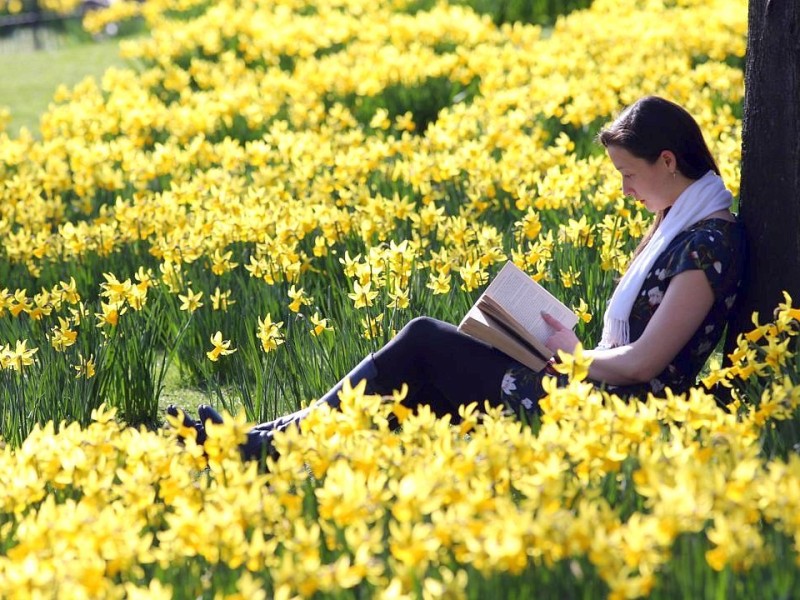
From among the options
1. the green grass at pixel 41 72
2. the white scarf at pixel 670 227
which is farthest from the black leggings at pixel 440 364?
the green grass at pixel 41 72

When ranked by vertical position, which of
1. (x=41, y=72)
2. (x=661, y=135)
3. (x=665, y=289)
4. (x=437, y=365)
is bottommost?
(x=41, y=72)

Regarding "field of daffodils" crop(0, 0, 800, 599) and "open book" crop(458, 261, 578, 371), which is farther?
"open book" crop(458, 261, 578, 371)

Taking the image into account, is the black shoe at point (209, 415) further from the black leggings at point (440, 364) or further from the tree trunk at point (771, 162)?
the tree trunk at point (771, 162)

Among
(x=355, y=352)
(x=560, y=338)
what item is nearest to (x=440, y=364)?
(x=560, y=338)

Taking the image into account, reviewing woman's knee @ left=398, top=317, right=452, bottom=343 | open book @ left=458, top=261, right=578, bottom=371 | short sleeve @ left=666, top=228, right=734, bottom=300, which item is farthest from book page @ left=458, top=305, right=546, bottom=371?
short sleeve @ left=666, top=228, right=734, bottom=300

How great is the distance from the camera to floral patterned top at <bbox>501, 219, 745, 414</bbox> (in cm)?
349

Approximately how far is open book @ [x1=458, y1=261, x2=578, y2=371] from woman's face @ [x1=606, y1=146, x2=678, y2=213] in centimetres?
42

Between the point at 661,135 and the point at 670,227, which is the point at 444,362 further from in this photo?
the point at 661,135

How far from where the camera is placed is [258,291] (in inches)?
183

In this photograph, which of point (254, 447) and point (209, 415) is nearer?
point (254, 447)

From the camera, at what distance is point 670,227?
358 cm

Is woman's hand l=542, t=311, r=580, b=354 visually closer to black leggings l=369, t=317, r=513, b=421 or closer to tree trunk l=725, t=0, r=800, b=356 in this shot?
black leggings l=369, t=317, r=513, b=421

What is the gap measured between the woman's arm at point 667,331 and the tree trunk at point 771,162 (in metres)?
0.37

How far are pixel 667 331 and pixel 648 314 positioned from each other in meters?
0.20
